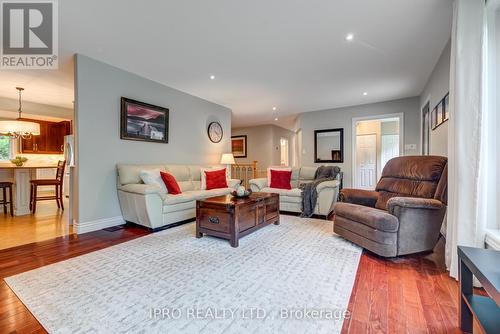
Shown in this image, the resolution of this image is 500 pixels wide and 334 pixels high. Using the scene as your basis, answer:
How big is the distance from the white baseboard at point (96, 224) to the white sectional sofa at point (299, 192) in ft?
8.16

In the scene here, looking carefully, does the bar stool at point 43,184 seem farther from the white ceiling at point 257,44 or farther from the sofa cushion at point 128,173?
the sofa cushion at point 128,173

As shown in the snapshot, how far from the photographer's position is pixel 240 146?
8.95 m

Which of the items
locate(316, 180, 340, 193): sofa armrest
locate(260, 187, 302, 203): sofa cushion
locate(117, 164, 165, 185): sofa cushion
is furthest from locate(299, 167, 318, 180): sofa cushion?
locate(117, 164, 165, 185): sofa cushion

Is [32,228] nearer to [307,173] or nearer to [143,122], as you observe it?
[143,122]

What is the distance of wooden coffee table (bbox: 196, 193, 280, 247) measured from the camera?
2613 millimetres

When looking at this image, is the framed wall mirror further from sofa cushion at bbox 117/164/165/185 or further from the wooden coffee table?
sofa cushion at bbox 117/164/165/185

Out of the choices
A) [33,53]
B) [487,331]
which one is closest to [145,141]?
[33,53]

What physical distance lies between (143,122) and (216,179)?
1.67m

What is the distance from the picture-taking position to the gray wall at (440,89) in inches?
114

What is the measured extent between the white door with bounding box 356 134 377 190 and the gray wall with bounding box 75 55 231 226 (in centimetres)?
564

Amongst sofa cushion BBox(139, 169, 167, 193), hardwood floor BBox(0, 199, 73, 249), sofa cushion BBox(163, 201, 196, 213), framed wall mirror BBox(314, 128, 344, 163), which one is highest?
framed wall mirror BBox(314, 128, 344, 163)

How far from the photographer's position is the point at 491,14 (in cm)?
179

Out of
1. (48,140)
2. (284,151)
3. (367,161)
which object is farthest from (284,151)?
(48,140)

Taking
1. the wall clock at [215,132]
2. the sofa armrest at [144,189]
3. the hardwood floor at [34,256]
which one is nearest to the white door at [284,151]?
the wall clock at [215,132]
